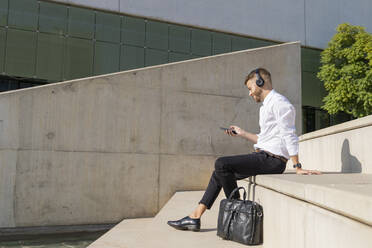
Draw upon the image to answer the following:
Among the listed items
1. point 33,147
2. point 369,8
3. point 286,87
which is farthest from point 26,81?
point 369,8

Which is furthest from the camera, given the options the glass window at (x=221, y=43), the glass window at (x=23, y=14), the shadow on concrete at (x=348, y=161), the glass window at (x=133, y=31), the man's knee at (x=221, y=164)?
the glass window at (x=221, y=43)

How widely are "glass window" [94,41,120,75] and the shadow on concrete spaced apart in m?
9.75

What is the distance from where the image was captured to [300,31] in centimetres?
1616

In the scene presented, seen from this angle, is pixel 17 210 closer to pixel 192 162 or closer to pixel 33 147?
pixel 33 147


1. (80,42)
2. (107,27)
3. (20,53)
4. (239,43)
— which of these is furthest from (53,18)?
(239,43)

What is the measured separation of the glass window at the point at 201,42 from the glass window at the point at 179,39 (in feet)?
0.77

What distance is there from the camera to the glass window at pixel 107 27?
1252 cm

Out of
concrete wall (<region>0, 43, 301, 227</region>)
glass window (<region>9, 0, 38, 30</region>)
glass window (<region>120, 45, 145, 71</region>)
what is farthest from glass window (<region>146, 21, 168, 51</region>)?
concrete wall (<region>0, 43, 301, 227</region>)

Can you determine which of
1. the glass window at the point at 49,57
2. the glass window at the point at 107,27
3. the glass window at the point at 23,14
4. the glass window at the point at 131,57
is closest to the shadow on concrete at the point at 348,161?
the glass window at the point at 131,57

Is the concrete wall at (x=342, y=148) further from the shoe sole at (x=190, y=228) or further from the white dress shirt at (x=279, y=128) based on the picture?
the shoe sole at (x=190, y=228)

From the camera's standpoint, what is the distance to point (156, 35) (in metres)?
13.3

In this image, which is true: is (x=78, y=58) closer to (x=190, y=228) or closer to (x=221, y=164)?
(x=190, y=228)

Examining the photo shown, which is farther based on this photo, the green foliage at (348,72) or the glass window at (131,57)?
the green foliage at (348,72)

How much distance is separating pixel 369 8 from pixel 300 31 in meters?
5.76
